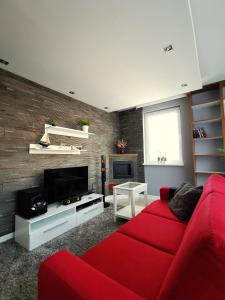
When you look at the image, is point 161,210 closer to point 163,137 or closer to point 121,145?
point 163,137

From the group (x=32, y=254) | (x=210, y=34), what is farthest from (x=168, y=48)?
(x=32, y=254)

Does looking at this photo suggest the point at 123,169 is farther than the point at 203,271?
Yes

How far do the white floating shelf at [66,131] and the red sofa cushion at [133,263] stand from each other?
213 cm

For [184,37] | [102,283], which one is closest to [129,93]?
[184,37]

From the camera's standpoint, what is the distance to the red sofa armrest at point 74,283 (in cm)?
68

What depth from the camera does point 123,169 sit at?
170 inches

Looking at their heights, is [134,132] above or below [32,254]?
above

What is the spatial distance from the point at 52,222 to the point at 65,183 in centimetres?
69

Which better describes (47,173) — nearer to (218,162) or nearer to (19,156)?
(19,156)

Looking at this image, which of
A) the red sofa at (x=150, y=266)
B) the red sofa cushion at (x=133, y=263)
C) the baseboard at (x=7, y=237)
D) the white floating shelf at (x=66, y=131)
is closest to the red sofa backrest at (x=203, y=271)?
the red sofa at (x=150, y=266)

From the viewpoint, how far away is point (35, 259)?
1.80 m

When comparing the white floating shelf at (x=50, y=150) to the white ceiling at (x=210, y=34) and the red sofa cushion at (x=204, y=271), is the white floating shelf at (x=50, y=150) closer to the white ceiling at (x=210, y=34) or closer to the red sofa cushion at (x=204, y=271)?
the red sofa cushion at (x=204, y=271)

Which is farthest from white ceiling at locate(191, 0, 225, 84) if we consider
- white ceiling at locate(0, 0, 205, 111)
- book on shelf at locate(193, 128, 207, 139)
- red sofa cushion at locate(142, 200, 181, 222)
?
red sofa cushion at locate(142, 200, 181, 222)

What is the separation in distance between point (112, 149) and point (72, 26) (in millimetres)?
3202
